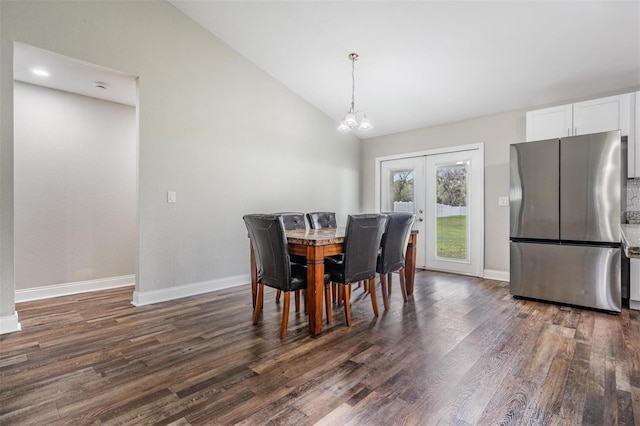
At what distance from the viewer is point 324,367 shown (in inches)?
77.2

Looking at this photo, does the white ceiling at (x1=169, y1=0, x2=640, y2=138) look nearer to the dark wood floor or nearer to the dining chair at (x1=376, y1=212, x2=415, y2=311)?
the dining chair at (x1=376, y1=212, x2=415, y2=311)

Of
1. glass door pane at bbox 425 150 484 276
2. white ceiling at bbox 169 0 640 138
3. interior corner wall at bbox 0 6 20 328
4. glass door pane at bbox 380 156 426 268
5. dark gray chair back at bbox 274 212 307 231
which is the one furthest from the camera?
glass door pane at bbox 380 156 426 268

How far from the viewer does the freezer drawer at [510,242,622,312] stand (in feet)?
9.82

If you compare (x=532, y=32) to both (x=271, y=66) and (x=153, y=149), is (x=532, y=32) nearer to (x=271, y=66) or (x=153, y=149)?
(x=271, y=66)

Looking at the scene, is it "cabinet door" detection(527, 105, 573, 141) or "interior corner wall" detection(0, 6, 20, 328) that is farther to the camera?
"cabinet door" detection(527, 105, 573, 141)

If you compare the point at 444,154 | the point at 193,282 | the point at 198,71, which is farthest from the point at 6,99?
the point at 444,154

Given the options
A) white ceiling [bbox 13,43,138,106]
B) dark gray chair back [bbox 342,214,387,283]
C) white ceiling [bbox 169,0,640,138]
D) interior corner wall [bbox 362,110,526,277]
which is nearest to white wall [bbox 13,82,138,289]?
white ceiling [bbox 13,43,138,106]

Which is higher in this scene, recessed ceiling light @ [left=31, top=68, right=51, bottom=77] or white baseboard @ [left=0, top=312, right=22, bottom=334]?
recessed ceiling light @ [left=31, top=68, right=51, bottom=77]

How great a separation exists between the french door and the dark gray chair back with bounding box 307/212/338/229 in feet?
5.91

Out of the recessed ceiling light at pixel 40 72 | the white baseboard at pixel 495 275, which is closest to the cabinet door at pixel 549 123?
the white baseboard at pixel 495 275

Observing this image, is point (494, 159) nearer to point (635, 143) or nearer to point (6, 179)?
point (635, 143)

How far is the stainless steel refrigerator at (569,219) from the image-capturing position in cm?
299

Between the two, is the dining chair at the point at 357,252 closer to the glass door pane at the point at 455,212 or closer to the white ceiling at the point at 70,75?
the glass door pane at the point at 455,212

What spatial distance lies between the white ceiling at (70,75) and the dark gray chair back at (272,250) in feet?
7.34
